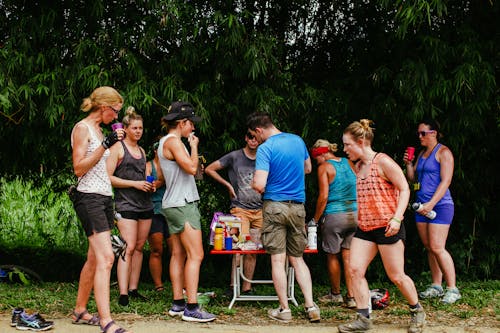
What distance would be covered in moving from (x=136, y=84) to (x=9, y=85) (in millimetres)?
1294

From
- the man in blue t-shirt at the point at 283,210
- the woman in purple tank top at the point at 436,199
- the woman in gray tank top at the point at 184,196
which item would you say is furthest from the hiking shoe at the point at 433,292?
the woman in gray tank top at the point at 184,196

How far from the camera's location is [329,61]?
815 cm

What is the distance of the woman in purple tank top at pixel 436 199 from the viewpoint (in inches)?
260

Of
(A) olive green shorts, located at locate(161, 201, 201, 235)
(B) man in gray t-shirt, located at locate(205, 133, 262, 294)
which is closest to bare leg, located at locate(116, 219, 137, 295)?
(A) olive green shorts, located at locate(161, 201, 201, 235)

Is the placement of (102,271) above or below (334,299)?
above

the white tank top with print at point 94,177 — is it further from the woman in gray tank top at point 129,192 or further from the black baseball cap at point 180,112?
the woman in gray tank top at point 129,192

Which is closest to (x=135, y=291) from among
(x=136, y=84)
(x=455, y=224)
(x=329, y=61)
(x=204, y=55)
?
(x=136, y=84)

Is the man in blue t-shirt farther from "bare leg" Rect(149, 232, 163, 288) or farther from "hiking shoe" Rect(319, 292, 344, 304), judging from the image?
"bare leg" Rect(149, 232, 163, 288)

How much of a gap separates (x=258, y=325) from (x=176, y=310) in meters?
0.76

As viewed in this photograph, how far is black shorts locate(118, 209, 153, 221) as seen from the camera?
6.19 meters

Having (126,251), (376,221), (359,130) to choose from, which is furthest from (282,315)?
(359,130)

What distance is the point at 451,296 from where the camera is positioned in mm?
6578

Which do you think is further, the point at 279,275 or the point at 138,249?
the point at 138,249

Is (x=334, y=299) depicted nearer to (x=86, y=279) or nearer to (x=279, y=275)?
(x=279, y=275)
